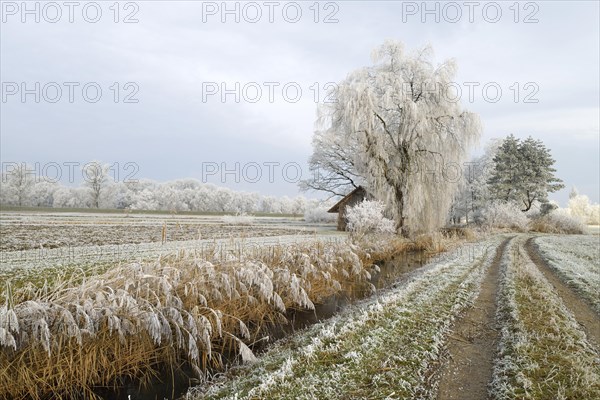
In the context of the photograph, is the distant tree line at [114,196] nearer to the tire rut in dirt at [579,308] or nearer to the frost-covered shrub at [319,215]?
the frost-covered shrub at [319,215]

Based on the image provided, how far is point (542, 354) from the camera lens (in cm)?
432

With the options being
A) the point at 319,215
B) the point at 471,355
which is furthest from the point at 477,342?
the point at 319,215

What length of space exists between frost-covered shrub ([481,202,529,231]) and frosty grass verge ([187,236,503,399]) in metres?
30.1

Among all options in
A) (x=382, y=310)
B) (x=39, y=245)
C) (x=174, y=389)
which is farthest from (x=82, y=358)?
(x=39, y=245)

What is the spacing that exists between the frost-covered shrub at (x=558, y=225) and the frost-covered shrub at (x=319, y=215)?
20.0 m

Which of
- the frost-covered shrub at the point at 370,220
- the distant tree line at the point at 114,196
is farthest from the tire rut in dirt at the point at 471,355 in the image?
the distant tree line at the point at 114,196

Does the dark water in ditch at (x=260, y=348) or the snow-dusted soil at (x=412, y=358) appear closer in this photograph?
the snow-dusted soil at (x=412, y=358)

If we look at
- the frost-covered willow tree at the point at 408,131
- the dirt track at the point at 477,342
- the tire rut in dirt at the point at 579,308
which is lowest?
the tire rut in dirt at the point at 579,308

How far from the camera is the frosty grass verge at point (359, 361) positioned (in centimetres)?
356

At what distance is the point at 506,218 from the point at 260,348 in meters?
34.1

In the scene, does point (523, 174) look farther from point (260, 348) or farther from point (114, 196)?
point (114, 196)

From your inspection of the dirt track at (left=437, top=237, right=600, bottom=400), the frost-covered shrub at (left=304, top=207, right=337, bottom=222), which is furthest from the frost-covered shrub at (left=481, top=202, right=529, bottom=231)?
the dirt track at (left=437, top=237, right=600, bottom=400)

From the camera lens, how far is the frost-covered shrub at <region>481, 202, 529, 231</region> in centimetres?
3238

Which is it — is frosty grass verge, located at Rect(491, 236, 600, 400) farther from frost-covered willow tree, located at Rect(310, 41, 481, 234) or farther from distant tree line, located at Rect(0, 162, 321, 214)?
distant tree line, located at Rect(0, 162, 321, 214)
